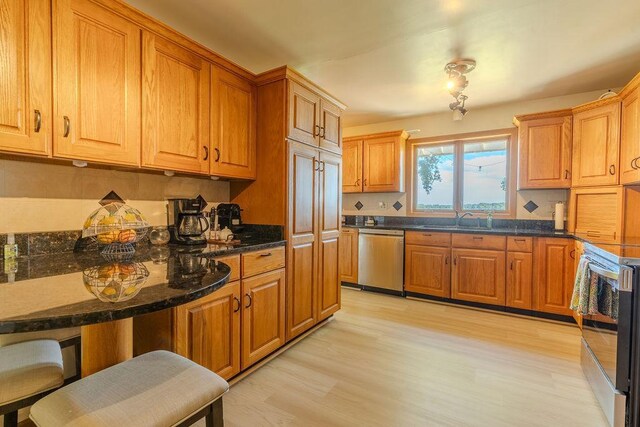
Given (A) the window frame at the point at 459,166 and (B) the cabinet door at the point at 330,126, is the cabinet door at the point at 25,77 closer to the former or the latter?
(B) the cabinet door at the point at 330,126

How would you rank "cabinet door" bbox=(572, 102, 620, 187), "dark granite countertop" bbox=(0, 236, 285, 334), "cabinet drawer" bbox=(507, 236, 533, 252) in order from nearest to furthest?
"dark granite countertop" bbox=(0, 236, 285, 334) → "cabinet door" bbox=(572, 102, 620, 187) → "cabinet drawer" bbox=(507, 236, 533, 252)

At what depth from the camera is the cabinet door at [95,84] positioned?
1.41 m

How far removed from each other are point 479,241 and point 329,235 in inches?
71.8

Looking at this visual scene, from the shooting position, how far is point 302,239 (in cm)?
252

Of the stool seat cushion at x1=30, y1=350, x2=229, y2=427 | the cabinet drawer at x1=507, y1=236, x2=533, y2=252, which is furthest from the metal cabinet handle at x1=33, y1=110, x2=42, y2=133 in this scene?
the cabinet drawer at x1=507, y1=236, x2=533, y2=252

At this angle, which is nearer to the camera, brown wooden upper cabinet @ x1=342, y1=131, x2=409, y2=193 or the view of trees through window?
the view of trees through window

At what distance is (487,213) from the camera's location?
3.89 meters

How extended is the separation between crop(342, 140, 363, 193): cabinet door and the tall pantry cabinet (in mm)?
1590

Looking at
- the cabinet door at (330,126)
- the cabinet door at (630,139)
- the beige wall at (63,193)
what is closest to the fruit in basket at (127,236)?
the beige wall at (63,193)

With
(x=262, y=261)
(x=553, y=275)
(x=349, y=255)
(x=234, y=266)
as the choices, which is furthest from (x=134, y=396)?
(x=553, y=275)

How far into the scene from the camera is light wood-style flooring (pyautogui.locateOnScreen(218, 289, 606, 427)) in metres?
1.69

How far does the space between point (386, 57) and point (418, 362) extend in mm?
2570

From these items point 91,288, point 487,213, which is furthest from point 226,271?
point 487,213

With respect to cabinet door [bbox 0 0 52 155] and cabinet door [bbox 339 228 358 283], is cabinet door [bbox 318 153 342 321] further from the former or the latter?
cabinet door [bbox 0 0 52 155]
